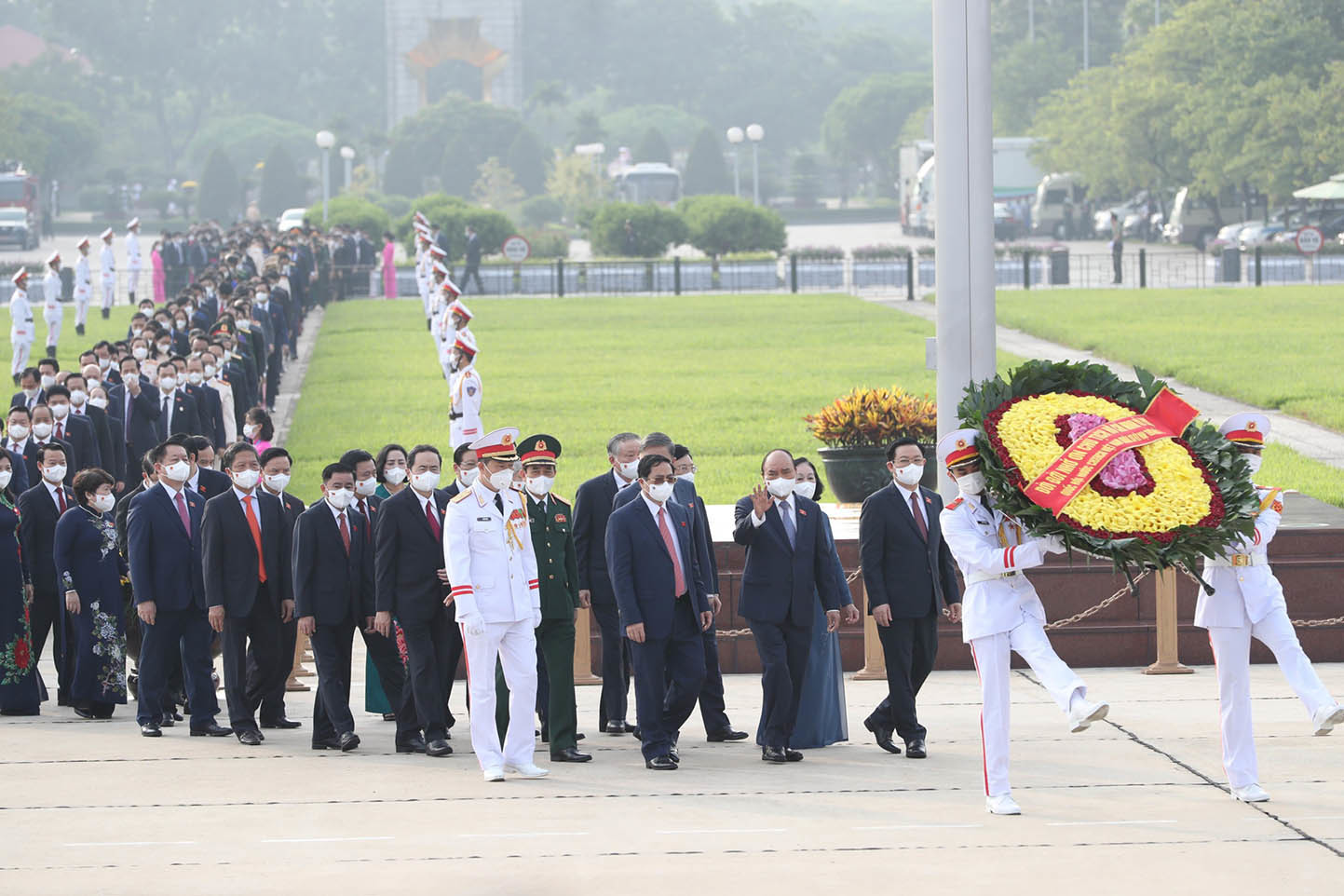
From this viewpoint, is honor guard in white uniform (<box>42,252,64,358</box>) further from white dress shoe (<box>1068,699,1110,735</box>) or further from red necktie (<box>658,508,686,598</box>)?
white dress shoe (<box>1068,699,1110,735</box>)

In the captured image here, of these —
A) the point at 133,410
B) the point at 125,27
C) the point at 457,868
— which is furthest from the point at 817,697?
the point at 125,27

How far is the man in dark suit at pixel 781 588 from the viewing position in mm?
10508

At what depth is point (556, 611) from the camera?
10695 millimetres

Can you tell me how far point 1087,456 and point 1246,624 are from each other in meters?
1.26

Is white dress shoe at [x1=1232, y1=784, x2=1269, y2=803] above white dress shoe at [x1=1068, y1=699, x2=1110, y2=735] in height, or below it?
below

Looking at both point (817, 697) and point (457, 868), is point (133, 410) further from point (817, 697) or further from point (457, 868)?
point (457, 868)

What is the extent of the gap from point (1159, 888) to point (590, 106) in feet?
431

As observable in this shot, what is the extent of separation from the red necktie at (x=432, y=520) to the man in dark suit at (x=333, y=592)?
1.59ft

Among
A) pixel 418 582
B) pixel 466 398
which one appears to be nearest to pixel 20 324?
pixel 466 398

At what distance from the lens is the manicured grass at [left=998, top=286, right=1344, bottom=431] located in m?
27.7

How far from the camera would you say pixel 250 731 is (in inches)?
441

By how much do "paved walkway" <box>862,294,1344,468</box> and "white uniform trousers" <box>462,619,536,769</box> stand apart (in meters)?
5.75

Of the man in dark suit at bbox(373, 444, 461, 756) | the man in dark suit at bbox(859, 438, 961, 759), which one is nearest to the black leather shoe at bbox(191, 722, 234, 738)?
the man in dark suit at bbox(373, 444, 461, 756)

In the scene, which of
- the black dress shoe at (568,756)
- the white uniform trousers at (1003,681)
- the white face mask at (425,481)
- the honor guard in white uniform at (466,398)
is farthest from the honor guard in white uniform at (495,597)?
the honor guard in white uniform at (466,398)
